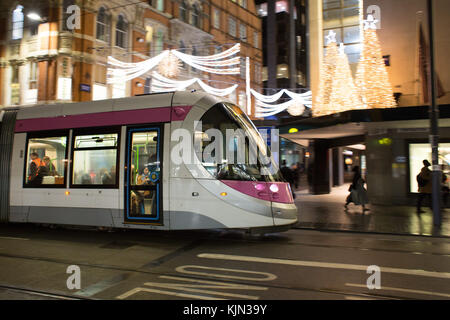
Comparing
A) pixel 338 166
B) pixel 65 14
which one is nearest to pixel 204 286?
pixel 338 166

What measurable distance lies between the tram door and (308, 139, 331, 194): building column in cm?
1417

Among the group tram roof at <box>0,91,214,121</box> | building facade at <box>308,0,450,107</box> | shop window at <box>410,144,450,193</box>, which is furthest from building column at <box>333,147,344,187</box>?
tram roof at <box>0,91,214,121</box>

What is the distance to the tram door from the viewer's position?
7488mm

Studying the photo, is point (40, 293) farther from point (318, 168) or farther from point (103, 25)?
point (103, 25)

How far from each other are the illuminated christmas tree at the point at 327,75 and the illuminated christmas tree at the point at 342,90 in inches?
16.3

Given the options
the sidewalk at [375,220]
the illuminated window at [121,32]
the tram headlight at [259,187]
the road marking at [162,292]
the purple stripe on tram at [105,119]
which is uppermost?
the illuminated window at [121,32]

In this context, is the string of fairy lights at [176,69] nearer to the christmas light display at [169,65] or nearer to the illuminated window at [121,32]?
the christmas light display at [169,65]

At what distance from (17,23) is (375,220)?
82.4 feet

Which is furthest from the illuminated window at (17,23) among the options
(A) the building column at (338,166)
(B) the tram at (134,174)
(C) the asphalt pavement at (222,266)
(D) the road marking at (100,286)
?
(D) the road marking at (100,286)

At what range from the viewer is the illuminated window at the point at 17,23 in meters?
23.3

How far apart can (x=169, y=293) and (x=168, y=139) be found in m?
3.58

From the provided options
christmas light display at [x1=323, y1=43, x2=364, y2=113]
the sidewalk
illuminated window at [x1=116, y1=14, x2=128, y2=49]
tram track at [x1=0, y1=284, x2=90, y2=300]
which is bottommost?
tram track at [x1=0, y1=284, x2=90, y2=300]

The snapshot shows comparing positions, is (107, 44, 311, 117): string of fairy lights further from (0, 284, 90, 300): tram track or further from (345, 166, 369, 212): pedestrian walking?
(0, 284, 90, 300): tram track

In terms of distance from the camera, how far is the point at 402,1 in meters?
16.1
